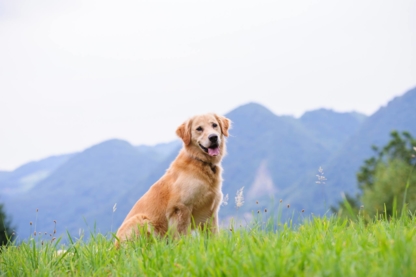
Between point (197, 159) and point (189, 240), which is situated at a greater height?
point (197, 159)

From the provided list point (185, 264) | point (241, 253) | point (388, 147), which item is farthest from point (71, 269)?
point (388, 147)

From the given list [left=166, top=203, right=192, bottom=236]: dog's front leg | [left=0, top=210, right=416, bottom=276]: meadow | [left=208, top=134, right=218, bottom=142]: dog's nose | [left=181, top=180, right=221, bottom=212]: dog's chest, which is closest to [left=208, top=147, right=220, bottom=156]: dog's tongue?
[left=208, top=134, right=218, bottom=142]: dog's nose

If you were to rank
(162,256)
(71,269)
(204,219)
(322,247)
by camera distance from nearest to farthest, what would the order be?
(322,247), (162,256), (71,269), (204,219)

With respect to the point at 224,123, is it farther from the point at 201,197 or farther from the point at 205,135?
the point at 201,197

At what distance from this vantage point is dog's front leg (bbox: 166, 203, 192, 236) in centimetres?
635

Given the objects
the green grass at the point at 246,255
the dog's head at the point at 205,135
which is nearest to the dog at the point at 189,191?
the dog's head at the point at 205,135

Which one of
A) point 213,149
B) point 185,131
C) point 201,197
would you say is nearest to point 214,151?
point 213,149

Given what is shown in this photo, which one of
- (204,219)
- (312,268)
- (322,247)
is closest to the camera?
(312,268)

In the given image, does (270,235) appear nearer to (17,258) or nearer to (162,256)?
(162,256)

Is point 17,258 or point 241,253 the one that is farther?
point 17,258

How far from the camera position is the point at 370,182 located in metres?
44.7

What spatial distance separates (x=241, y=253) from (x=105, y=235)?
258 cm

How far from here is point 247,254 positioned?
151 inches

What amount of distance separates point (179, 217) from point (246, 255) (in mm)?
2661
